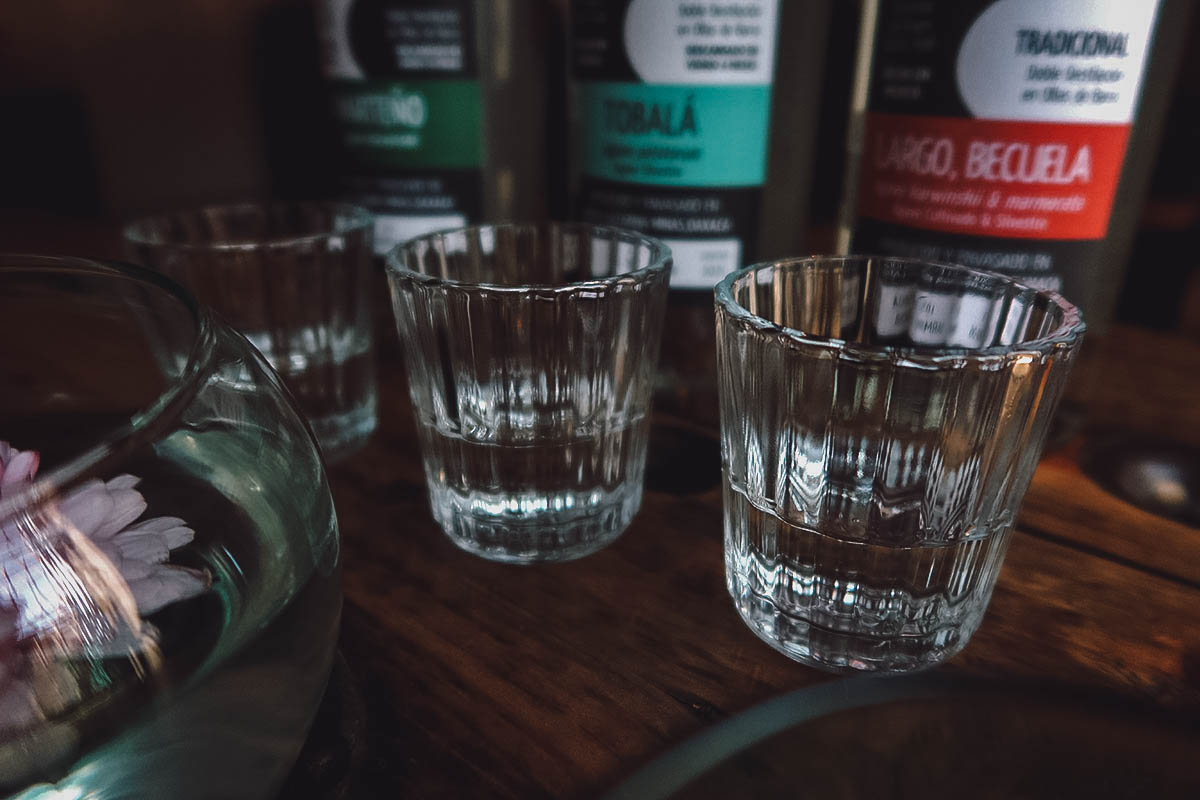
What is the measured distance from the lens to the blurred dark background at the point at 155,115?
0.74 metres

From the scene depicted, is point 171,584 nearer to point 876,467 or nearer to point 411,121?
point 876,467

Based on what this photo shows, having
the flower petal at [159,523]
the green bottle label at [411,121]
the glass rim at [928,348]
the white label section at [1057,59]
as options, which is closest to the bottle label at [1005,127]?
the white label section at [1057,59]

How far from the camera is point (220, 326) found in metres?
0.22

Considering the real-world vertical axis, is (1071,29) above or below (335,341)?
above

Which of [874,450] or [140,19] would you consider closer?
[874,450]

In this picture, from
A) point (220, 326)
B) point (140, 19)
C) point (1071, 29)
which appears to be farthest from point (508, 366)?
point (140, 19)

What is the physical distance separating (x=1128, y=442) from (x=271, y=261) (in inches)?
17.4

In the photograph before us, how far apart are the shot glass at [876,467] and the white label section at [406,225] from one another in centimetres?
24

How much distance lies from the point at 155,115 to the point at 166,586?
0.72 meters

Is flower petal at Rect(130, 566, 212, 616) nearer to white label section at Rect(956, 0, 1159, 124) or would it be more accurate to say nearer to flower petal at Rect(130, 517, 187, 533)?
flower petal at Rect(130, 517, 187, 533)

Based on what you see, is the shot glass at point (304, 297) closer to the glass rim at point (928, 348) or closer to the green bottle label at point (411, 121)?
the green bottle label at point (411, 121)

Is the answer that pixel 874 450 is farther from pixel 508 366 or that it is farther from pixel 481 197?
pixel 481 197

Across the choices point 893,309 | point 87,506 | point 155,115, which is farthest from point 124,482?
point 155,115

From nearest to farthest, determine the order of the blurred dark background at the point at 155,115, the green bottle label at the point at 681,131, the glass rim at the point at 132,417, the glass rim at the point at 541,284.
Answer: the glass rim at the point at 132,417 < the glass rim at the point at 541,284 < the green bottle label at the point at 681,131 < the blurred dark background at the point at 155,115
